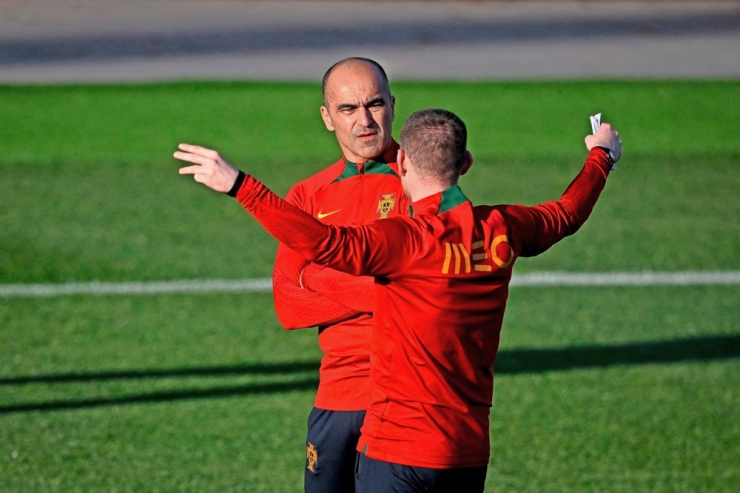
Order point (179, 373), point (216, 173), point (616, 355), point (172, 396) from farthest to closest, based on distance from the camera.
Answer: point (616, 355) → point (179, 373) → point (172, 396) → point (216, 173)

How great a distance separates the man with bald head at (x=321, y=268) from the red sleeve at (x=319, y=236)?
692 millimetres

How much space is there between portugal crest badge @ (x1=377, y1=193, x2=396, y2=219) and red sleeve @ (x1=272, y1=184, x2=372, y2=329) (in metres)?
0.36

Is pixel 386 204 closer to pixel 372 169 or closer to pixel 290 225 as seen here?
pixel 372 169

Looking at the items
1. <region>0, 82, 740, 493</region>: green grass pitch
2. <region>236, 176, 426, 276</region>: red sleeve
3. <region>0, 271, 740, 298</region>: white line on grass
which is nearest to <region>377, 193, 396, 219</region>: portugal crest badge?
<region>236, 176, 426, 276</region>: red sleeve

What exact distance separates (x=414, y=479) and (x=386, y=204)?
1.11m

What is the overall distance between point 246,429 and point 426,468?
4000 millimetres

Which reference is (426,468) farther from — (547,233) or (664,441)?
(664,441)

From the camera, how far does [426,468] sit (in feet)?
12.5

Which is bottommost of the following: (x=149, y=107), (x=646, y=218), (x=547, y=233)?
(x=547, y=233)

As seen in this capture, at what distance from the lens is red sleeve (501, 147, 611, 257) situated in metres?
3.98

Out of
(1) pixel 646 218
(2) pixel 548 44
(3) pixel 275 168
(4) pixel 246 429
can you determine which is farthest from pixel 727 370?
(2) pixel 548 44

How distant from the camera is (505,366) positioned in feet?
29.2

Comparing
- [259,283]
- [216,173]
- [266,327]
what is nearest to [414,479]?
[216,173]

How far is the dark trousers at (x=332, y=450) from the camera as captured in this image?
14.7 feet
